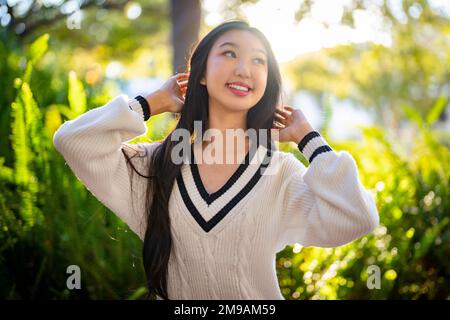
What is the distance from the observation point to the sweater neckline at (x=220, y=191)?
1374 mm

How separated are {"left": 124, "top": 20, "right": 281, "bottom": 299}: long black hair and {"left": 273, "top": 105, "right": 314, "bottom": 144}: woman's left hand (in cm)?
2

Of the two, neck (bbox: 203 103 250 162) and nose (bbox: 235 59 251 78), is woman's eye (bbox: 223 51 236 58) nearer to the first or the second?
nose (bbox: 235 59 251 78)

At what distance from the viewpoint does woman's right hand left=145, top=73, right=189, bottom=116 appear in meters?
1.51

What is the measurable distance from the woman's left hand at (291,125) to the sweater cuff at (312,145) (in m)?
0.02

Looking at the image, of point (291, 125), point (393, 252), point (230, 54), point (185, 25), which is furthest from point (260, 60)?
point (185, 25)

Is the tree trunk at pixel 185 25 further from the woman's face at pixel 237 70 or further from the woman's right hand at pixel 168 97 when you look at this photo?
the woman's face at pixel 237 70

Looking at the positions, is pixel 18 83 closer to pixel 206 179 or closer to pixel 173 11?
pixel 206 179

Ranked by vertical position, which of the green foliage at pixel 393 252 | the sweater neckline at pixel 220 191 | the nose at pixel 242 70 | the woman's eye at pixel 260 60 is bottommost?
the green foliage at pixel 393 252

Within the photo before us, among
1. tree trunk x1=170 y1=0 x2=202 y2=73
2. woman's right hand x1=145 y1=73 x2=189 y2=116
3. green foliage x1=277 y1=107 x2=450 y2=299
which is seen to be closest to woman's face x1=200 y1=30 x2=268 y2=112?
woman's right hand x1=145 y1=73 x2=189 y2=116

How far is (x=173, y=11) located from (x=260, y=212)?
2185 millimetres

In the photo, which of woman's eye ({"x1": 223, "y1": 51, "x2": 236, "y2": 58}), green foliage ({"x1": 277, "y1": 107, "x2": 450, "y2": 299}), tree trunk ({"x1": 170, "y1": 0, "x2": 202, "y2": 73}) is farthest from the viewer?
tree trunk ({"x1": 170, "y1": 0, "x2": 202, "y2": 73})

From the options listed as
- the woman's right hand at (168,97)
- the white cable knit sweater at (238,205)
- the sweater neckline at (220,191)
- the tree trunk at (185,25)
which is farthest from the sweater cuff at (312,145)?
the tree trunk at (185,25)

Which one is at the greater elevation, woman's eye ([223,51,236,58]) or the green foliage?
woman's eye ([223,51,236,58])

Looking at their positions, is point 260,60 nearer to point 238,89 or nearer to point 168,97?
point 238,89
